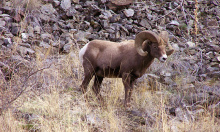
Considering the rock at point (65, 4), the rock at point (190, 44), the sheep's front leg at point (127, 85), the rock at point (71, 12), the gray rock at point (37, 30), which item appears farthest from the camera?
the rock at point (65, 4)

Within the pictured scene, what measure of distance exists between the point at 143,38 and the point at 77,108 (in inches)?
78.4

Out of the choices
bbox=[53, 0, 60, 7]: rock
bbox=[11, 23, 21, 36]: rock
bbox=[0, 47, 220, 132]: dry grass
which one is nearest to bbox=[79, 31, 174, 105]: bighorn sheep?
bbox=[0, 47, 220, 132]: dry grass

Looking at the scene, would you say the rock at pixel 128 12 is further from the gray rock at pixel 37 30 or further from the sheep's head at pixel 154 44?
the sheep's head at pixel 154 44

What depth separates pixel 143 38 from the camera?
6.01 m

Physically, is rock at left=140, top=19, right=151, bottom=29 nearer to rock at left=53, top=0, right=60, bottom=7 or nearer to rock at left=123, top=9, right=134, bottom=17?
rock at left=123, top=9, right=134, bottom=17

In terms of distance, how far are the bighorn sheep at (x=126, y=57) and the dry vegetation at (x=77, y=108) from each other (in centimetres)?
46

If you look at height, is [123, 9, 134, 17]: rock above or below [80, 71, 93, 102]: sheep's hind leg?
above

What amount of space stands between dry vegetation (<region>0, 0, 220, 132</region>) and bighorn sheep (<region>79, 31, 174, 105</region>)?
0.46 m

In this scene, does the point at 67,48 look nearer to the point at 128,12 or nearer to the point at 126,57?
the point at 128,12

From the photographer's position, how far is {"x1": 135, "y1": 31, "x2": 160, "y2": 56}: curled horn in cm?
583

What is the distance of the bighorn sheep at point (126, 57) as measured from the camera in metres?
5.92

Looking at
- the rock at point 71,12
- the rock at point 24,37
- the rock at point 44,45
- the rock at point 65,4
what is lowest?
the rock at point 44,45

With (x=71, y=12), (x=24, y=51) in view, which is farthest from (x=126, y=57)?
(x=71, y=12)

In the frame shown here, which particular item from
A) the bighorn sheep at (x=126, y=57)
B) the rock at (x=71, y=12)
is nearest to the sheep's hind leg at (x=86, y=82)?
the bighorn sheep at (x=126, y=57)
